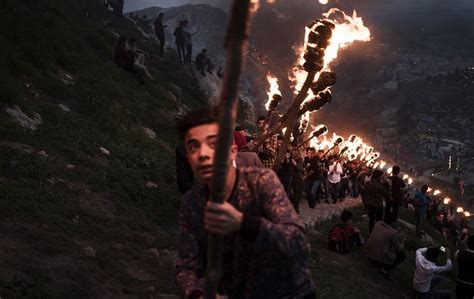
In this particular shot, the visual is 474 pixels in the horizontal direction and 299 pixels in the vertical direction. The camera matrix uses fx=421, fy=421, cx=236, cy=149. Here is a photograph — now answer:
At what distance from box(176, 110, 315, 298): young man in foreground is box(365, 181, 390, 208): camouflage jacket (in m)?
10.5

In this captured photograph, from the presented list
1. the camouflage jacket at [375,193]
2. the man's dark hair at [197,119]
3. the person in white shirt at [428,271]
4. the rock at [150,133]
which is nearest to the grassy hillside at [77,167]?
the rock at [150,133]

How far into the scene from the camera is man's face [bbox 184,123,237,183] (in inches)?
89.8

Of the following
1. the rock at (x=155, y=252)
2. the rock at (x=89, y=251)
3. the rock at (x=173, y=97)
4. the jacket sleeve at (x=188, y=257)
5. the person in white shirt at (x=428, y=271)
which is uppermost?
the rock at (x=173, y=97)

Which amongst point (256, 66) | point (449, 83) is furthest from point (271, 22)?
point (449, 83)

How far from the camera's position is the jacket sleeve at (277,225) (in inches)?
82.7

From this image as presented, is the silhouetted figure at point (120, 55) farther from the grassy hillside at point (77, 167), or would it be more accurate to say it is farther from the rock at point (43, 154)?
the rock at point (43, 154)

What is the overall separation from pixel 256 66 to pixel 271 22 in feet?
221

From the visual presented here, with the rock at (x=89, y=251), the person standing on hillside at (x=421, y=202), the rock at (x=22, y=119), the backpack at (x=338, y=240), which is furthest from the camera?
the person standing on hillside at (x=421, y=202)

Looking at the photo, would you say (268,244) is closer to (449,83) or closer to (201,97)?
(201,97)

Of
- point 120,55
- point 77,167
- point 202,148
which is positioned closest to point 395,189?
point 77,167

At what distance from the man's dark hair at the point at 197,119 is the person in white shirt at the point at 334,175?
14.7m

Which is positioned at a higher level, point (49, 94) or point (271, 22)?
point (271, 22)

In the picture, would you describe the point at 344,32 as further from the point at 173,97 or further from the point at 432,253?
the point at 173,97

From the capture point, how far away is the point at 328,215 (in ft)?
48.1
